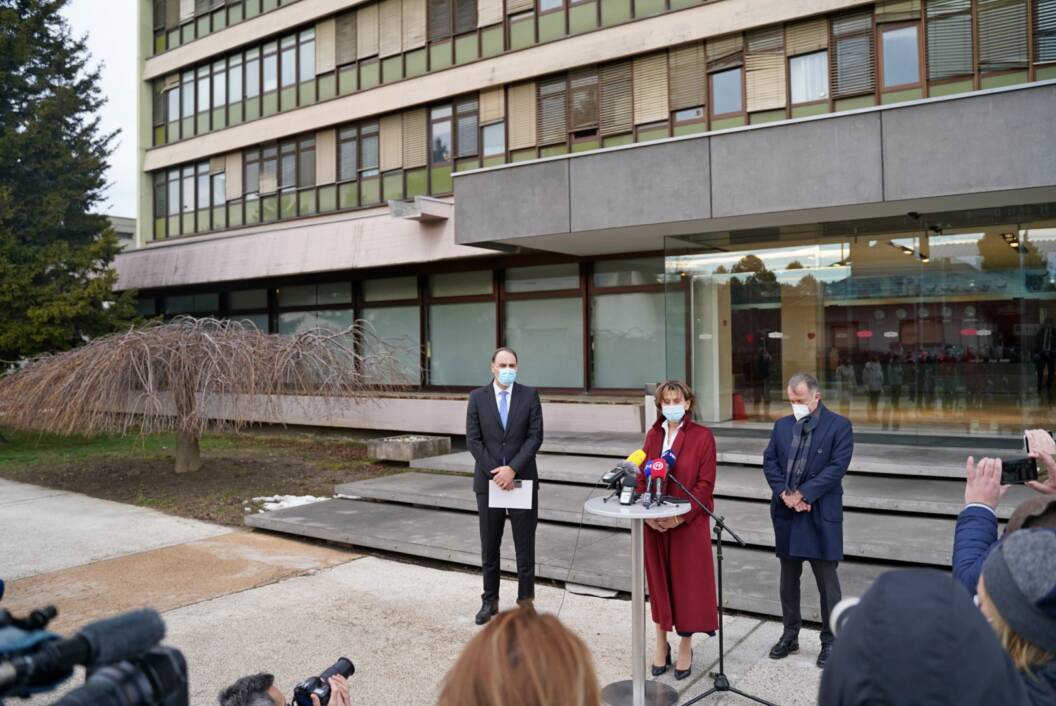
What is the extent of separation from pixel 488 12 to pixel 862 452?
12.3 metres

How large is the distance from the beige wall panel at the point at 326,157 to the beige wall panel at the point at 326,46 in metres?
1.64

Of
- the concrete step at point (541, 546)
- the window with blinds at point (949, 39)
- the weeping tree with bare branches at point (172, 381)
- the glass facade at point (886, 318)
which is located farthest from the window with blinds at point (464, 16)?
the concrete step at point (541, 546)

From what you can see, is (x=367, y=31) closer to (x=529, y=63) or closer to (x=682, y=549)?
(x=529, y=63)

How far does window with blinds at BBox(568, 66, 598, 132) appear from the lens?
15.9 metres

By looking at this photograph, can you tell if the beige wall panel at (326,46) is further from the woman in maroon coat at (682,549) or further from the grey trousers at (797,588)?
the grey trousers at (797,588)

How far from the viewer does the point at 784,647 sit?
17.6ft

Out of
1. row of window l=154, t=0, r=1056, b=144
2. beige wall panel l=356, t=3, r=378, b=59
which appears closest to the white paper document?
row of window l=154, t=0, r=1056, b=144

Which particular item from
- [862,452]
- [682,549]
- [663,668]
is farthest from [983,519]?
[862,452]

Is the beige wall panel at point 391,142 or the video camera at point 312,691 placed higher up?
the beige wall panel at point 391,142

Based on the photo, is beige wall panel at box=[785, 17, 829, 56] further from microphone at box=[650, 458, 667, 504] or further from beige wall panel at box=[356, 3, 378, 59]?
microphone at box=[650, 458, 667, 504]

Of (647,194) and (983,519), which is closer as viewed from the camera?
(983,519)

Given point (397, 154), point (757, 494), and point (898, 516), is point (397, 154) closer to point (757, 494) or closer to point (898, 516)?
point (757, 494)

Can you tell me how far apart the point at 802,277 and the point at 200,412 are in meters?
9.60

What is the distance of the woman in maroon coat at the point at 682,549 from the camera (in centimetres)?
510
